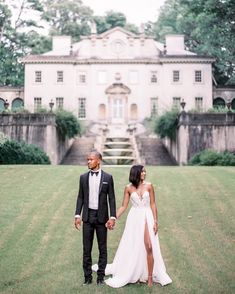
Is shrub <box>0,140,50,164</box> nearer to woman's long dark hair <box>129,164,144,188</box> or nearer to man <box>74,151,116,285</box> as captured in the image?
man <box>74,151,116,285</box>

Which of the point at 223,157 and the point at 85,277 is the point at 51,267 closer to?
the point at 85,277

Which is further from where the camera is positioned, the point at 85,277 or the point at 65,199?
the point at 65,199

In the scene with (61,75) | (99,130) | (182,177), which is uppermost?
(61,75)

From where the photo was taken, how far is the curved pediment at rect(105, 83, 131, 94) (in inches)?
1738

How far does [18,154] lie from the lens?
71.4ft

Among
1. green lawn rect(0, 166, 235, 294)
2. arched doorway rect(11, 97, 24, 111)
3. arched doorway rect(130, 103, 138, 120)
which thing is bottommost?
green lawn rect(0, 166, 235, 294)

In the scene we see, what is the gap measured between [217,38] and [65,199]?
31026 mm

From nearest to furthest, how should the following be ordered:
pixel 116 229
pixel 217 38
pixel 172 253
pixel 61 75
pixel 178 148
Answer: pixel 172 253 < pixel 116 229 < pixel 178 148 < pixel 217 38 < pixel 61 75

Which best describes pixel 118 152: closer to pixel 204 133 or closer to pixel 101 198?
pixel 204 133

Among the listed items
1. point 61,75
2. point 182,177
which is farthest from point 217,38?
point 182,177

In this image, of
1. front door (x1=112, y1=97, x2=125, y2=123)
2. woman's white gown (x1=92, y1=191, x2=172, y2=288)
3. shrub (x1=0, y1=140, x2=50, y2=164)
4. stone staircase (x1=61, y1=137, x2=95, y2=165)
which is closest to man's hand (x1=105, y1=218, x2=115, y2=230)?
woman's white gown (x1=92, y1=191, x2=172, y2=288)

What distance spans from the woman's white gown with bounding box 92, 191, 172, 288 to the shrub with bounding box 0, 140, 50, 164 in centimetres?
1454

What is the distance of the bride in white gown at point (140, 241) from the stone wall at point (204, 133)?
18.8 meters

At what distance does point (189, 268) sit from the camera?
764 centimetres
